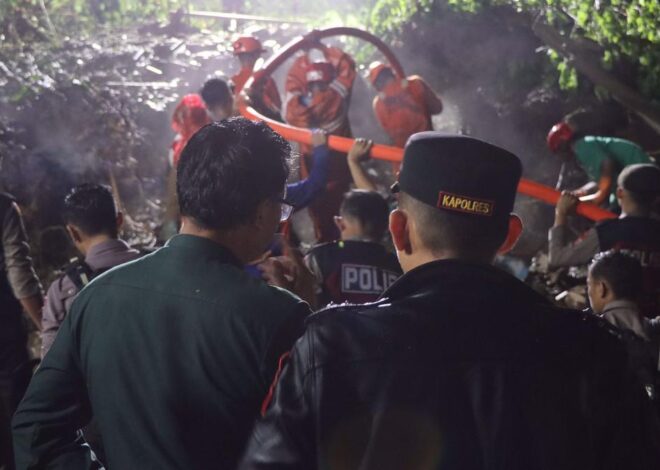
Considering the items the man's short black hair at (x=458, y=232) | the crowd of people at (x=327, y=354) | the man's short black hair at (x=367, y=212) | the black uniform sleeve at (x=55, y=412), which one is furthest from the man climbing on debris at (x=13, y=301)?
the man's short black hair at (x=458, y=232)

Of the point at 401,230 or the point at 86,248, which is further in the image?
the point at 86,248

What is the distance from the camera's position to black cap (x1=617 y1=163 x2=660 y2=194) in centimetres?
406

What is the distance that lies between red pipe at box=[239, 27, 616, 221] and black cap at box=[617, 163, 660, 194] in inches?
13.4

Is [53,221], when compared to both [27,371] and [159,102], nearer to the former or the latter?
[159,102]

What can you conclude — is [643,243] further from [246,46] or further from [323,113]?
[246,46]

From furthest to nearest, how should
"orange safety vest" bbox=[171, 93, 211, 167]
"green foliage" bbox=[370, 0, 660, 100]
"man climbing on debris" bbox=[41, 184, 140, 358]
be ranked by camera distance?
"orange safety vest" bbox=[171, 93, 211, 167], "green foliage" bbox=[370, 0, 660, 100], "man climbing on debris" bbox=[41, 184, 140, 358]

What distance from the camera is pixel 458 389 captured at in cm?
139

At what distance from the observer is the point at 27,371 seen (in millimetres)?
3861

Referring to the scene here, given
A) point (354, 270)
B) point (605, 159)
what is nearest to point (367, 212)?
point (354, 270)

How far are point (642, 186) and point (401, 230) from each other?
2.88 meters

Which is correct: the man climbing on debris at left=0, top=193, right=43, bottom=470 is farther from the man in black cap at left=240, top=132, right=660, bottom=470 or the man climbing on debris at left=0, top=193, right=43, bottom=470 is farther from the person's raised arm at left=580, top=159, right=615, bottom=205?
the person's raised arm at left=580, top=159, right=615, bottom=205

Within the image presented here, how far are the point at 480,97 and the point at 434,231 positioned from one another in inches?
358

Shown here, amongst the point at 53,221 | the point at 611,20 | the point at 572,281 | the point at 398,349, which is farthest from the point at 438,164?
the point at 53,221

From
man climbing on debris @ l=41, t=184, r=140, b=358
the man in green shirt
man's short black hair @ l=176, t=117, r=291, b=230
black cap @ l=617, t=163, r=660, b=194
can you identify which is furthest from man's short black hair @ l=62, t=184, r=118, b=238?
the man in green shirt
